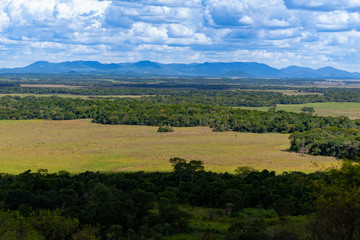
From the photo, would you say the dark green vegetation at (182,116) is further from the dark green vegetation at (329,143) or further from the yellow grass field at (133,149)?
the dark green vegetation at (329,143)

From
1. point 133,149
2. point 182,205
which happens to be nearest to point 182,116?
point 133,149

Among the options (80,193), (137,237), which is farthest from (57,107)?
(137,237)

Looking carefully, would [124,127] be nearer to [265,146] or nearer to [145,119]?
[145,119]

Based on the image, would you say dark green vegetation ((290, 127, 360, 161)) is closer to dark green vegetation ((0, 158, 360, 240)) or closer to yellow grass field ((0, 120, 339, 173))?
yellow grass field ((0, 120, 339, 173))

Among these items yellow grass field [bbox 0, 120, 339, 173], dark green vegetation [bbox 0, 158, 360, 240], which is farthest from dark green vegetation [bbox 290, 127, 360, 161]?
dark green vegetation [bbox 0, 158, 360, 240]

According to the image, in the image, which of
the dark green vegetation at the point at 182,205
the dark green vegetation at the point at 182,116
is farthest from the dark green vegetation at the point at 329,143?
the dark green vegetation at the point at 182,205

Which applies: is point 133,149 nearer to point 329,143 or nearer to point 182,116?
point 329,143

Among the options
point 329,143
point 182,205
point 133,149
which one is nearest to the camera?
point 182,205
